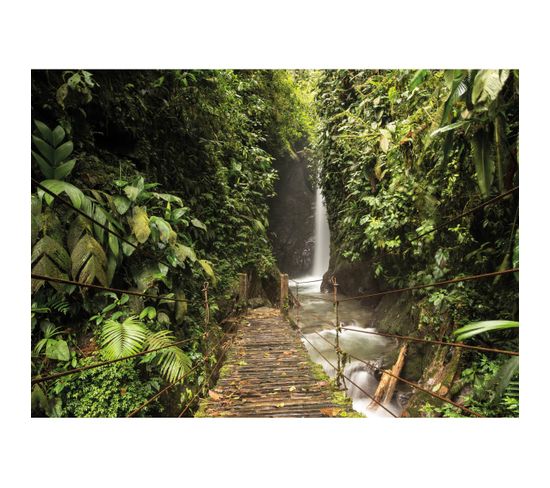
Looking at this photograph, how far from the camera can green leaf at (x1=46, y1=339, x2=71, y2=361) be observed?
6.83 ft

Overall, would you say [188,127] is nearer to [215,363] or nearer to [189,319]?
[189,319]

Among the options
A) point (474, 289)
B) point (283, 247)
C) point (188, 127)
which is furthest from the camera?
point (283, 247)

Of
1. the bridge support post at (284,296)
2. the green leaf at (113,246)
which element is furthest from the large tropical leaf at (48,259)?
the bridge support post at (284,296)

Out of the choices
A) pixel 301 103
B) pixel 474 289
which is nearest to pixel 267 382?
pixel 474 289

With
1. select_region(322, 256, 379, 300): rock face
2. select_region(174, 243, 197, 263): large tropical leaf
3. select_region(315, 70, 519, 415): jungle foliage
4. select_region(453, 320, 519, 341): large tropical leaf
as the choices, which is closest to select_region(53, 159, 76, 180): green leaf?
select_region(174, 243, 197, 263): large tropical leaf

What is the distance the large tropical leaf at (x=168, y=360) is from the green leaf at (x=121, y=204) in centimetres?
115

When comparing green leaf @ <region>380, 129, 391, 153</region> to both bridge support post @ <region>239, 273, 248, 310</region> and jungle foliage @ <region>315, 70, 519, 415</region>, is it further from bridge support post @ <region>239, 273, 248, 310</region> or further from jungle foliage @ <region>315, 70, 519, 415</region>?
bridge support post @ <region>239, 273, 248, 310</region>

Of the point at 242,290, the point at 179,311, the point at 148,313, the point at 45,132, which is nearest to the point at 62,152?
the point at 45,132

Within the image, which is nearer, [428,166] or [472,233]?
[472,233]

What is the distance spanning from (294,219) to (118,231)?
14967 millimetres

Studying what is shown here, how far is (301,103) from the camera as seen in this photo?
7859 mm

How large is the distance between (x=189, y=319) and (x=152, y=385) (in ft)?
3.15

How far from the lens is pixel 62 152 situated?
2.28 metres

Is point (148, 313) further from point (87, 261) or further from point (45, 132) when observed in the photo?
point (45, 132)
